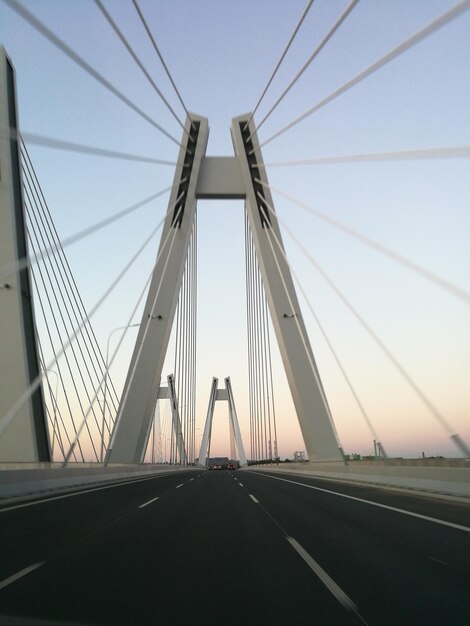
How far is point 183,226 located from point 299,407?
10.2 meters

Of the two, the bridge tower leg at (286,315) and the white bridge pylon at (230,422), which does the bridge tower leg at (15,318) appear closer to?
the bridge tower leg at (286,315)

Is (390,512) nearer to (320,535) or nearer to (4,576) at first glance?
(320,535)

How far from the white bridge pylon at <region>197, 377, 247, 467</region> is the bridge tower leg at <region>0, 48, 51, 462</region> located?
55997mm

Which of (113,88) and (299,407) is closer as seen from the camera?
(113,88)

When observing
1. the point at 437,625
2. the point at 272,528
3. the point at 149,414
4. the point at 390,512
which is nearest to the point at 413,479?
the point at 390,512

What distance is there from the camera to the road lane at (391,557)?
4375 mm

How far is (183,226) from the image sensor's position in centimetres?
2767

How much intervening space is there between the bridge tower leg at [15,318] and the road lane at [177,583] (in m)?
12.4

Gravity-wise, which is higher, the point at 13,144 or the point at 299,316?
the point at 13,144

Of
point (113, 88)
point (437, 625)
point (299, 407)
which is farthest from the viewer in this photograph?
point (299, 407)

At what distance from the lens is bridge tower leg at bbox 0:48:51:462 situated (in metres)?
18.9

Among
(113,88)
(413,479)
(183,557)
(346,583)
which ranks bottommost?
(346,583)

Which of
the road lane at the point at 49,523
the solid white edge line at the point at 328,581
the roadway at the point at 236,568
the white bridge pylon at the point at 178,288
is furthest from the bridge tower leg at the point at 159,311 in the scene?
the solid white edge line at the point at 328,581

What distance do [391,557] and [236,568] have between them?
1.78 metres
